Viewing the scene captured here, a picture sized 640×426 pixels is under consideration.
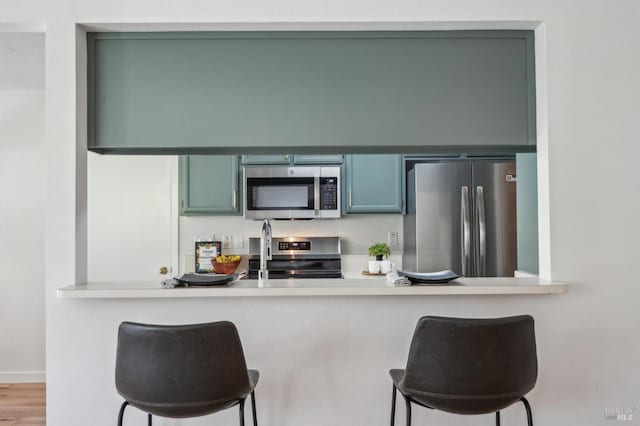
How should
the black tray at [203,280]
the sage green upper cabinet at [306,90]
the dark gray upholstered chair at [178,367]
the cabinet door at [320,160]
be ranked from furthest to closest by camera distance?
1. the cabinet door at [320,160]
2. the sage green upper cabinet at [306,90]
3. the black tray at [203,280]
4. the dark gray upholstered chair at [178,367]

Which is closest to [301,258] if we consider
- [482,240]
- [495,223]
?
[482,240]

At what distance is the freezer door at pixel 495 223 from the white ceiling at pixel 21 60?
3054mm

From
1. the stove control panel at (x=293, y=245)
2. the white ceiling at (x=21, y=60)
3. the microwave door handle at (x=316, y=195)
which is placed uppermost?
the white ceiling at (x=21, y=60)

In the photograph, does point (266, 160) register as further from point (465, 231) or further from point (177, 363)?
point (177, 363)

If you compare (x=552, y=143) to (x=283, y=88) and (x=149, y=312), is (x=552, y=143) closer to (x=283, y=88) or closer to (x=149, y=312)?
(x=283, y=88)

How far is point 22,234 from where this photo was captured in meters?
3.22

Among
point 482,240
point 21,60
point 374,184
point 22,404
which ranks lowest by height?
point 22,404

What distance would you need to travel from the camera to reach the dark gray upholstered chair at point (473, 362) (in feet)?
4.33

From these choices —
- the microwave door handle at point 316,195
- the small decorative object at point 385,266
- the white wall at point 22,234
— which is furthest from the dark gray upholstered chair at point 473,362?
the white wall at point 22,234

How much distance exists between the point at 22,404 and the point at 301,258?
2283mm

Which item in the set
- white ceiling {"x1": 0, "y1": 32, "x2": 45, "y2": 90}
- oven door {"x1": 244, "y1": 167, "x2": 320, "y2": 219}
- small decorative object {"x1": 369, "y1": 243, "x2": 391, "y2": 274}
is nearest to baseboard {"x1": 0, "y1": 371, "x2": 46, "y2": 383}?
oven door {"x1": 244, "y1": 167, "x2": 320, "y2": 219}

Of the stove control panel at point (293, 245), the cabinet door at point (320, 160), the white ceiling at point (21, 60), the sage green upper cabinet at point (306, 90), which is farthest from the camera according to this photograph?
the stove control panel at point (293, 245)

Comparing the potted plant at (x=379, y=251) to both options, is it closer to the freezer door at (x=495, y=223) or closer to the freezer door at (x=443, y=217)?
the freezer door at (x=443, y=217)

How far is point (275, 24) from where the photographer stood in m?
1.85
